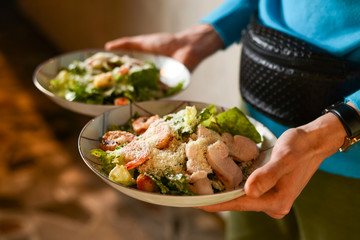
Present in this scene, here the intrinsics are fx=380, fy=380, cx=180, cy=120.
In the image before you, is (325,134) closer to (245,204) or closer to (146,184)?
(245,204)

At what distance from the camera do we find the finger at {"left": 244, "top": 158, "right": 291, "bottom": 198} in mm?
819

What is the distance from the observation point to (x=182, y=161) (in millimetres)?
966

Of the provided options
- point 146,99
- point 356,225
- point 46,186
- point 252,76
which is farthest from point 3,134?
point 356,225

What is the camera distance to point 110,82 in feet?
4.56

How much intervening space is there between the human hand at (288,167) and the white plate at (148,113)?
57mm

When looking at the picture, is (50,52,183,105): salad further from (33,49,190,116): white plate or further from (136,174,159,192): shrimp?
(136,174,159,192): shrimp

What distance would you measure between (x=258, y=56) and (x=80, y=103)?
1.93 feet

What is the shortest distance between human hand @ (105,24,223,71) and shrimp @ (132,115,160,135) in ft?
1.52

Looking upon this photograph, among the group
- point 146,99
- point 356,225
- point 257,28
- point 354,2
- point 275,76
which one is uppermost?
point 354,2

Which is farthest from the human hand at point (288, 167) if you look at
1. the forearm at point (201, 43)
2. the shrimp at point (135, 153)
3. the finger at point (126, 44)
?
the finger at point (126, 44)

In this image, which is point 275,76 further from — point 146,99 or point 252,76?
point 146,99

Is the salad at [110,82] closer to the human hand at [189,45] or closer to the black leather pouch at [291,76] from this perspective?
the human hand at [189,45]

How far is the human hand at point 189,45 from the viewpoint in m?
1.56

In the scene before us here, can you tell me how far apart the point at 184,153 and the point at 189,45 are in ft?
2.35
